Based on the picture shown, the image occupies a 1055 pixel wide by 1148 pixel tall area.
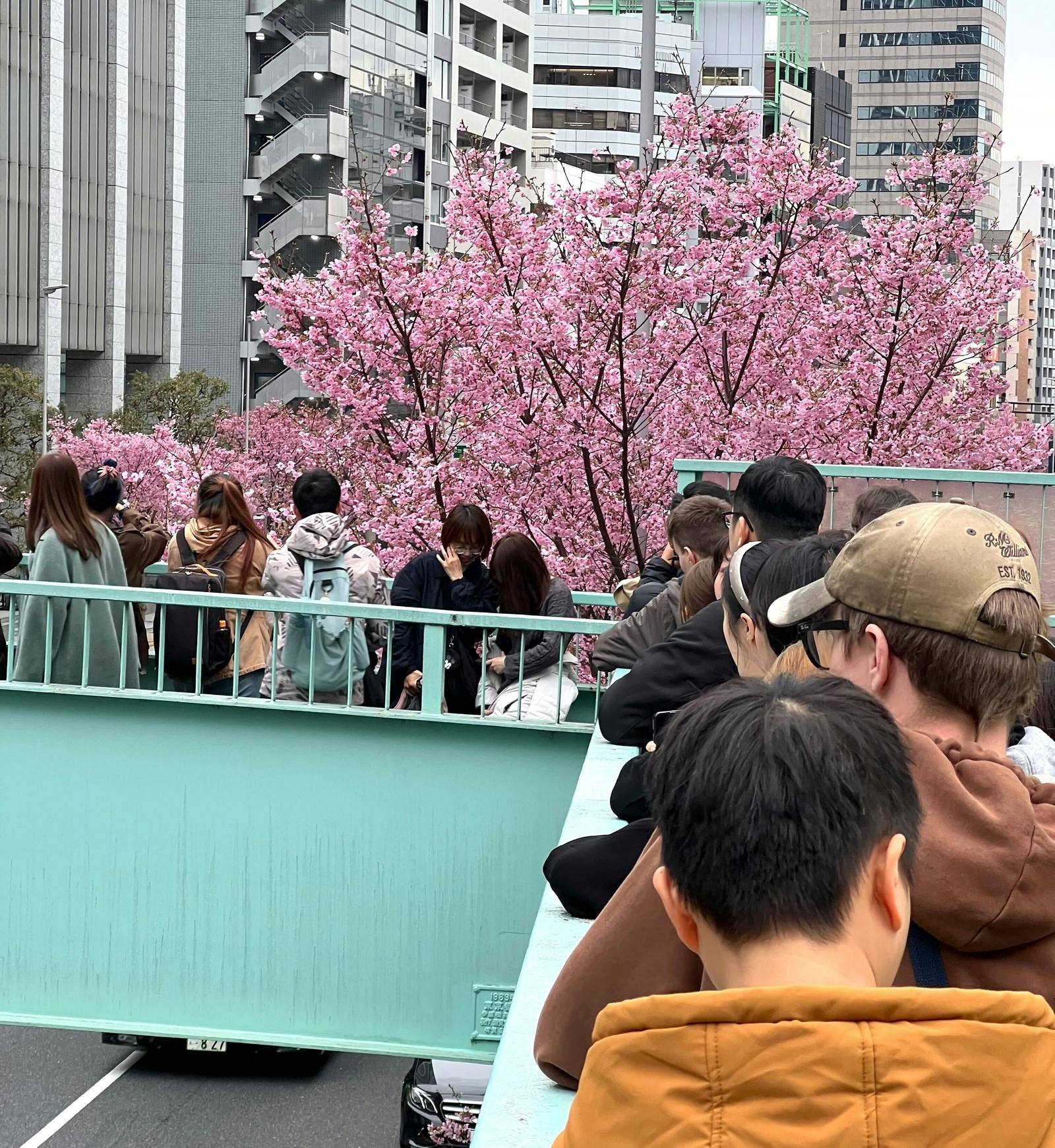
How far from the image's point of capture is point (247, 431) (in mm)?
41656

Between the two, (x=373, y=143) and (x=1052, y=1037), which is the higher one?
(x=373, y=143)

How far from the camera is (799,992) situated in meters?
1.26

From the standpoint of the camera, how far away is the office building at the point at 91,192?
47.8 m

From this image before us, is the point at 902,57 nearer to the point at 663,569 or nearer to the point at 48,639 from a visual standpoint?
the point at 48,639

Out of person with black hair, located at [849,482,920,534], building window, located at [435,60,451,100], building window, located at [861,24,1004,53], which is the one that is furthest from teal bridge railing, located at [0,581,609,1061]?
building window, located at [861,24,1004,53]

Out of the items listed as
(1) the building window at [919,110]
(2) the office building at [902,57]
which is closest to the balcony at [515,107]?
(2) the office building at [902,57]

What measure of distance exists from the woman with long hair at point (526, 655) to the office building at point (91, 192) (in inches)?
1700

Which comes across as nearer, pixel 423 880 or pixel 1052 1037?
pixel 1052 1037

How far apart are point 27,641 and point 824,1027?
240 inches

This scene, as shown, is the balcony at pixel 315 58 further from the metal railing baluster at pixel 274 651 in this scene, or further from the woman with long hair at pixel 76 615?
the metal railing baluster at pixel 274 651

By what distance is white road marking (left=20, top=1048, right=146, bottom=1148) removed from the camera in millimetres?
16141

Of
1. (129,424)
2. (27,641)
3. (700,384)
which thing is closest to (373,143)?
(129,424)

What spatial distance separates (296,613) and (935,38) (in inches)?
4218

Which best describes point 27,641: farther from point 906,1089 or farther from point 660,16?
point 660,16
